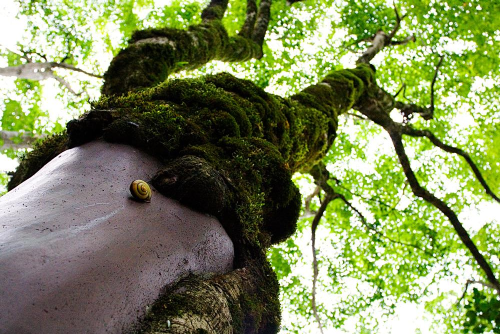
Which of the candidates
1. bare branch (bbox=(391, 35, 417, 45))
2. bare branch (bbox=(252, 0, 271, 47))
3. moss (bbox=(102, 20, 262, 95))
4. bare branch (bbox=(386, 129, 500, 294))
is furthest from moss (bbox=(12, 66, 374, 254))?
bare branch (bbox=(391, 35, 417, 45))

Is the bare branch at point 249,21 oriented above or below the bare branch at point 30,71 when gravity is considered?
above

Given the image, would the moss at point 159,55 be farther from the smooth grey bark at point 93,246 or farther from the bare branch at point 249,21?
the smooth grey bark at point 93,246

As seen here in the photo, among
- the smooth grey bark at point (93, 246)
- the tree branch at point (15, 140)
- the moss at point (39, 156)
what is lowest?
the smooth grey bark at point (93, 246)

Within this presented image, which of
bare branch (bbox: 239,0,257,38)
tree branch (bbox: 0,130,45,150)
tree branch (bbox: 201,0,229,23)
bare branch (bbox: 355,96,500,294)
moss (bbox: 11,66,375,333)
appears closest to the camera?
moss (bbox: 11,66,375,333)

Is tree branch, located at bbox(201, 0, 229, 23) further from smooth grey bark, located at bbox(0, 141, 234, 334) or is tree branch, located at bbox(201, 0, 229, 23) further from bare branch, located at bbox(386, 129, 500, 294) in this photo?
smooth grey bark, located at bbox(0, 141, 234, 334)

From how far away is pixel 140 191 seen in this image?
181 centimetres

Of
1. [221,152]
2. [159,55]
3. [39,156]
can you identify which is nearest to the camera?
[221,152]

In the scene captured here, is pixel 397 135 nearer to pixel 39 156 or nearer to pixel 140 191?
pixel 39 156

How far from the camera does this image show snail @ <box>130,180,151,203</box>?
1799 mm

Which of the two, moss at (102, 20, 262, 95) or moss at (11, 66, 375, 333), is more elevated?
moss at (102, 20, 262, 95)

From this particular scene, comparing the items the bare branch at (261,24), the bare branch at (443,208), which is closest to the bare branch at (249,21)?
the bare branch at (261,24)

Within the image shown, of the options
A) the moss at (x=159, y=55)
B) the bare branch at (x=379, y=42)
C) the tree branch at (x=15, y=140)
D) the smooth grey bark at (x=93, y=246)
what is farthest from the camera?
the bare branch at (x=379, y=42)

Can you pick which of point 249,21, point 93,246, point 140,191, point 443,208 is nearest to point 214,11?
point 249,21

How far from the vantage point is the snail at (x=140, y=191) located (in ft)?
5.90
